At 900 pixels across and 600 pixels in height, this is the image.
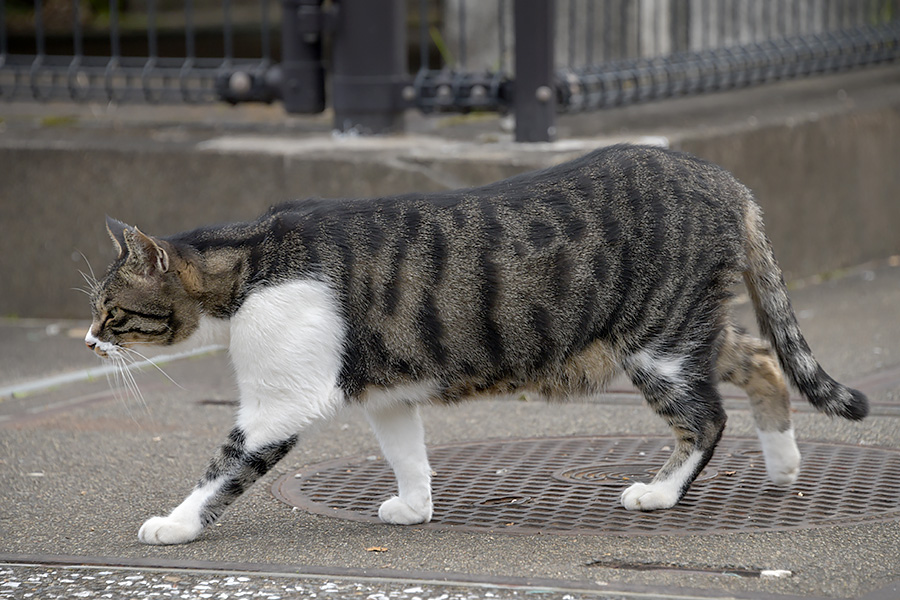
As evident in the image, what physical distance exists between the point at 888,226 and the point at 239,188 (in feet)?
14.0

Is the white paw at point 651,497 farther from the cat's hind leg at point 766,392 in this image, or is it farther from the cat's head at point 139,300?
the cat's head at point 139,300

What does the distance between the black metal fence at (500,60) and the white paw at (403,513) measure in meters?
3.05

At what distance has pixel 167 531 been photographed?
3688mm

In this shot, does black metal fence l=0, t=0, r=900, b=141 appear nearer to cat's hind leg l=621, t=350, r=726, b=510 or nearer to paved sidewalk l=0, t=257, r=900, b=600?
paved sidewalk l=0, t=257, r=900, b=600

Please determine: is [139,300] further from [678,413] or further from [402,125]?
[402,125]

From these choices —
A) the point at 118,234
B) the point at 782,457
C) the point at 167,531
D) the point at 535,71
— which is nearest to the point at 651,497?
the point at 782,457

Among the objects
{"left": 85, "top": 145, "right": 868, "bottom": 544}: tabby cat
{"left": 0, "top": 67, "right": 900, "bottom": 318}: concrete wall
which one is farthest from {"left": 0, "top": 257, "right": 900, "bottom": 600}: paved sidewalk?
{"left": 0, "top": 67, "right": 900, "bottom": 318}: concrete wall

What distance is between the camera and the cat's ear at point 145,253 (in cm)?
373

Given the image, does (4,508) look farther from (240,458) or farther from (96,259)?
(96,259)

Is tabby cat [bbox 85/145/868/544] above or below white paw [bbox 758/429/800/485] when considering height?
above

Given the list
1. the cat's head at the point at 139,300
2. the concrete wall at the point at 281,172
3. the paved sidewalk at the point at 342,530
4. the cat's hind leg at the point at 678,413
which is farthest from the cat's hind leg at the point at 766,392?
the concrete wall at the point at 281,172

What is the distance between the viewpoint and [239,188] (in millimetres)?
6637

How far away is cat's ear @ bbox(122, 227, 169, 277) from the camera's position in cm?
373

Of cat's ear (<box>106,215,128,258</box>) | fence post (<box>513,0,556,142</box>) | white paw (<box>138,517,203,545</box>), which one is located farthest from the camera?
fence post (<box>513,0,556,142</box>)
